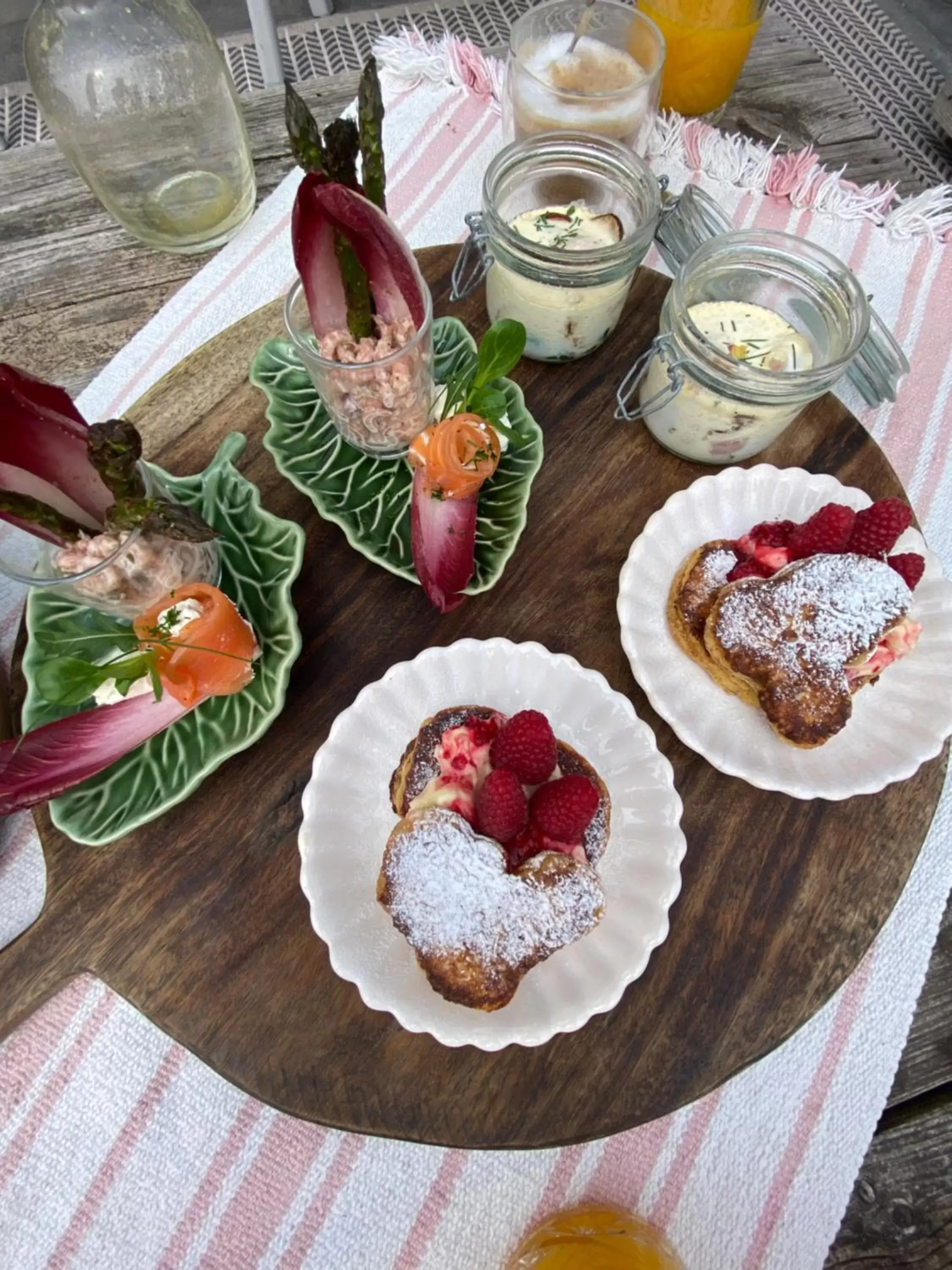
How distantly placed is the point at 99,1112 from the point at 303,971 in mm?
431

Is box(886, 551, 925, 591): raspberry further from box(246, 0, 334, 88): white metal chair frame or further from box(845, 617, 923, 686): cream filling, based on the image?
box(246, 0, 334, 88): white metal chair frame

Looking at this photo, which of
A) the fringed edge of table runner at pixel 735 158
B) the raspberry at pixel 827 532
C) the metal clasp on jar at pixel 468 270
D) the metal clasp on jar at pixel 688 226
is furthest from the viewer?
the fringed edge of table runner at pixel 735 158

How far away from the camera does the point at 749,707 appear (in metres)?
1.04

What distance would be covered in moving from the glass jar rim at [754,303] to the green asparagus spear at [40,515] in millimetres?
822

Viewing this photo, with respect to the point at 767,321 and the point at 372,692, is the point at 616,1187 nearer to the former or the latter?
the point at 372,692

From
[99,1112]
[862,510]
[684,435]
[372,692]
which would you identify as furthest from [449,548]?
[99,1112]

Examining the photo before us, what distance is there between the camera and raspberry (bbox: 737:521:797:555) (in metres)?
1.06

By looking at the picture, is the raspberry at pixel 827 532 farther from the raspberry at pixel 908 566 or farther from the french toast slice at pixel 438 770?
the french toast slice at pixel 438 770

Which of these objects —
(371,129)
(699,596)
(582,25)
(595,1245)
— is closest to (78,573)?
(371,129)

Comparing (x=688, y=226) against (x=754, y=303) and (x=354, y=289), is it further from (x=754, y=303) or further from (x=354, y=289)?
(x=354, y=289)

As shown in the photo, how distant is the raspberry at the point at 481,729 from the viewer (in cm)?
95

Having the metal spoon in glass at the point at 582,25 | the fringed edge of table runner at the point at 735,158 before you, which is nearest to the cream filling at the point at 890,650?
the fringed edge of table runner at the point at 735,158

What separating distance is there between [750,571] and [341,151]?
759 millimetres

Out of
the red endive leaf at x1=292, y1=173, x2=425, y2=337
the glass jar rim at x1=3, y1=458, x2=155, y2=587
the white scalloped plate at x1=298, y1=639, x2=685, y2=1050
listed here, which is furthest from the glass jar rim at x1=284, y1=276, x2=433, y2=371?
the white scalloped plate at x1=298, y1=639, x2=685, y2=1050
